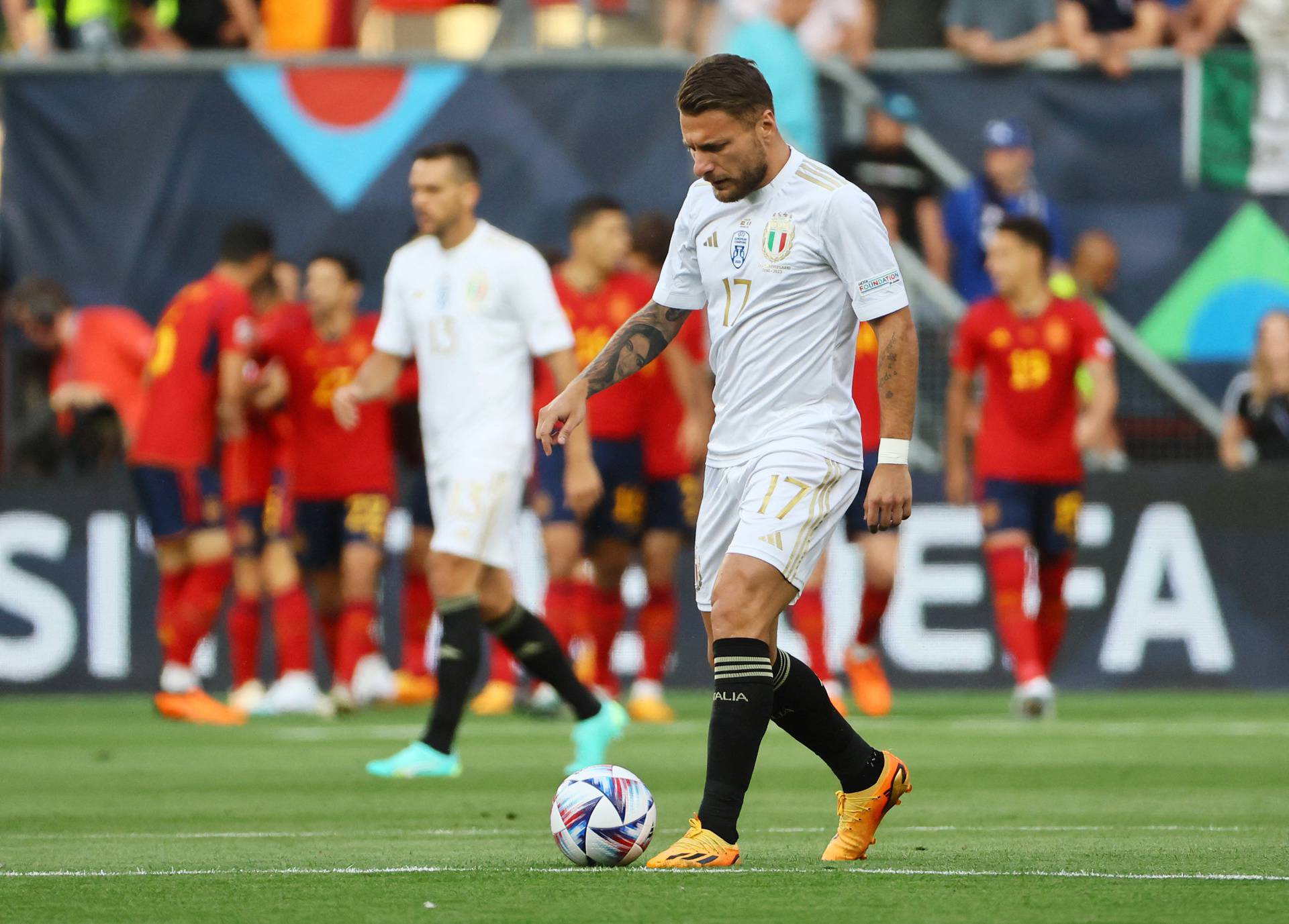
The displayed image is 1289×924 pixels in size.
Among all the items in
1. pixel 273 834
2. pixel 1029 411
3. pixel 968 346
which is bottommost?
pixel 273 834

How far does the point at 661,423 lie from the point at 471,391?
3.93 meters

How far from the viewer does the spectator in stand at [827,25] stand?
15.6 m

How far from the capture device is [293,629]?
13.2 m

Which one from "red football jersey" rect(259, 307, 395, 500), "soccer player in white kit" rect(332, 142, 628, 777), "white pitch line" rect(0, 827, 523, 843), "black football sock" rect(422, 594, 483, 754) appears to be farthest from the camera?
"red football jersey" rect(259, 307, 395, 500)

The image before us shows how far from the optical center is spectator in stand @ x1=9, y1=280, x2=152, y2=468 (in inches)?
576

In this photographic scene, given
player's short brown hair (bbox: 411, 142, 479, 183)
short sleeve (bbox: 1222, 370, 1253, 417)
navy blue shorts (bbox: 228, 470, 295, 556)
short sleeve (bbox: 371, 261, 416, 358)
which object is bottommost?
navy blue shorts (bbox: 228, 470, 295, 556)

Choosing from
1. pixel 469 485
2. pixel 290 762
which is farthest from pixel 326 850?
pixel 290 762

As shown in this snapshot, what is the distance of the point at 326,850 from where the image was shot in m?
6.23

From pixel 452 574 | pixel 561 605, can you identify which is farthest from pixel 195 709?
pixel 452 574

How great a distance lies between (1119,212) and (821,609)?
4.90 m

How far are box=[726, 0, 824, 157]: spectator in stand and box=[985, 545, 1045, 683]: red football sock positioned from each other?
369cm

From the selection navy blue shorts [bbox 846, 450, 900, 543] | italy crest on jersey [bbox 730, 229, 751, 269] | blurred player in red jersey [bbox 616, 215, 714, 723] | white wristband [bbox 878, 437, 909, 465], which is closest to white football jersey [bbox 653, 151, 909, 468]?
italy crest on jersey [bbox 730, 229, 751, 269]

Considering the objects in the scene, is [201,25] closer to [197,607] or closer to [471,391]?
[197,607]

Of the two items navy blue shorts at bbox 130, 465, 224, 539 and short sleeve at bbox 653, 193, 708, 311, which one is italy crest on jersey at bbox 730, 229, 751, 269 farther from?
navy blue shorts at bbox 130, 465, 224, 539
